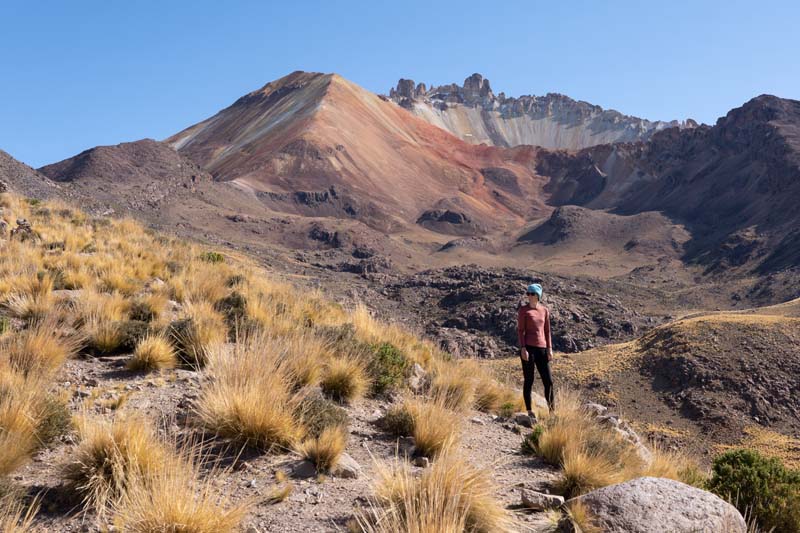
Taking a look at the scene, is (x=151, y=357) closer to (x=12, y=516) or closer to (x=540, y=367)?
(x=12, y=516)

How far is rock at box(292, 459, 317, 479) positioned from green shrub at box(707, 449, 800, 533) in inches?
117

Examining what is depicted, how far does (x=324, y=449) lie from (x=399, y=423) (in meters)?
1.17

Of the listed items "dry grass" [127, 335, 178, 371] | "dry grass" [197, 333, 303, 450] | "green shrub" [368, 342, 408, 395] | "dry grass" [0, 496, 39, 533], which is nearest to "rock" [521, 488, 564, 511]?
"dry grass" [197, 333, 303, 450]

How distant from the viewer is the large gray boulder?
2.91 meters

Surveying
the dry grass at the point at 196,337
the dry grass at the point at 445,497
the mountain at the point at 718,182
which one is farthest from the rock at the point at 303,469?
the mountain at the point at 718,182

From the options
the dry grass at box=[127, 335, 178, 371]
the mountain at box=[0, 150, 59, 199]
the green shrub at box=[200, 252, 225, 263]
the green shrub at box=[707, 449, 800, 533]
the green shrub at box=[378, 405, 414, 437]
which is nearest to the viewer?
the green shrub at box=[707, 449, 800, 533]

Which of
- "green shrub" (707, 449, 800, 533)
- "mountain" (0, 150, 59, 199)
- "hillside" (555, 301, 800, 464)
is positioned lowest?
"hillside" (555, 301, 800, 464)

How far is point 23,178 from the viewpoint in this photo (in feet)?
104

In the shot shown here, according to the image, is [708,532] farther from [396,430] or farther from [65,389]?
[65,389]

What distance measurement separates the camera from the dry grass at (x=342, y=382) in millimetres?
5387

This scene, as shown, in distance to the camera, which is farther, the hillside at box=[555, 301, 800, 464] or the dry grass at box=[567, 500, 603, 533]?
the hillside at box=[555, 301, 800, 464]

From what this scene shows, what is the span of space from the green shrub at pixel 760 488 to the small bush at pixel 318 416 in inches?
116

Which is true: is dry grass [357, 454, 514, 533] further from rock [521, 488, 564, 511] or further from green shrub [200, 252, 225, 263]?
green shrub [200, 252, 225, 263]

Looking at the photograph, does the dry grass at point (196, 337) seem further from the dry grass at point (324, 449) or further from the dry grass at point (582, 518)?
the dry grass at point (582, 518)
